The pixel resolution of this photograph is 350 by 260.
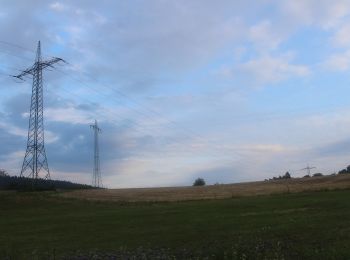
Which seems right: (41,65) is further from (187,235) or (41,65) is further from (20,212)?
(187,235)

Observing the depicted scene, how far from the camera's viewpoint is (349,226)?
23125mm

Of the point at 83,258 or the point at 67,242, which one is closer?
the point at 83,258

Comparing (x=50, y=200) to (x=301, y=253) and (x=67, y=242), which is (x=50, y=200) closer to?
(x=67, y=242)

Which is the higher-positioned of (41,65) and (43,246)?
(41,65)

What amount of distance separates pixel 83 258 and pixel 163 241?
7.89 meters

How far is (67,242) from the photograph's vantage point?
26125 millimetres

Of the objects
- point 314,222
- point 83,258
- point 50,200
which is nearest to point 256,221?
point 314,222

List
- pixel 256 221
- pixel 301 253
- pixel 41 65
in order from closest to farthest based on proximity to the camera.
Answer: pixel 301 253 < pixel 256 221 < pixel 41 65

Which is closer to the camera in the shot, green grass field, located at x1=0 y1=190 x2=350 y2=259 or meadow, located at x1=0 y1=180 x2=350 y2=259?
meadow, located at x1=0 y1=180 x2=350 y2=259

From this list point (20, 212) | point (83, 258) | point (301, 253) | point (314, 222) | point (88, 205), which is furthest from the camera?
point (88, 205)

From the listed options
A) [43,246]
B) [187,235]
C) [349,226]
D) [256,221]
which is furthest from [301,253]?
[256,221]

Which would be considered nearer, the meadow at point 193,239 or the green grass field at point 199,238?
the meadow at point 193,239

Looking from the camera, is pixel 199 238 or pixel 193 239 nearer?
pixel 193 239

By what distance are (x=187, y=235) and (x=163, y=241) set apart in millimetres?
2024
